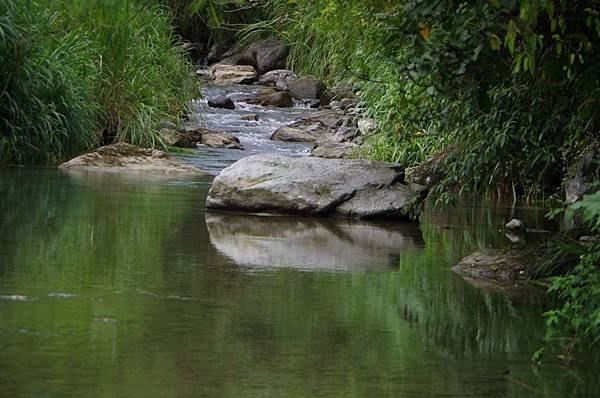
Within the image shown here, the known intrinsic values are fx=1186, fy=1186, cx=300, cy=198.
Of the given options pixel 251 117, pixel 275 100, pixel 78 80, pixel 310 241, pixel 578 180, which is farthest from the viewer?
pixel 275 100

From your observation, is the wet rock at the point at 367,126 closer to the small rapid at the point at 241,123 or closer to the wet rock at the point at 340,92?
the small rapid at the point at 241,123

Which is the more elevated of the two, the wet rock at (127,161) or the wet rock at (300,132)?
the wet rock at (300,132)

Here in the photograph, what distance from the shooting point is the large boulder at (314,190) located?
11.1 m

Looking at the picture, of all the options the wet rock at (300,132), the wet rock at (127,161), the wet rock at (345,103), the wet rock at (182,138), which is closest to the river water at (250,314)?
the wet rock at (127,161)

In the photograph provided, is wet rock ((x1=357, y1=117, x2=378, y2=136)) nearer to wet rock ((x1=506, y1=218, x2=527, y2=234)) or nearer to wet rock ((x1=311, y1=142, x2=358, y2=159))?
wet rock ((x1=311, y1=142, x2=358, y2=159))

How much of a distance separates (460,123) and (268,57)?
91.0 ft

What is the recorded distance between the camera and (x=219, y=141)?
72.7ft

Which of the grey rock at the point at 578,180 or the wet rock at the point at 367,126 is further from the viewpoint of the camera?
the wet rock at the point at 367,126

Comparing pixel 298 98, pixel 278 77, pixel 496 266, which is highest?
pixel 278 77

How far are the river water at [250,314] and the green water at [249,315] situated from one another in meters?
0.01

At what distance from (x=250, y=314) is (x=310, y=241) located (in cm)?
346

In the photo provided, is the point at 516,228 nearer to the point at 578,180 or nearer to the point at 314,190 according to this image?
the point at 578,180

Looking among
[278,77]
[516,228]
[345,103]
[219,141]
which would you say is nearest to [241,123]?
[219,141]

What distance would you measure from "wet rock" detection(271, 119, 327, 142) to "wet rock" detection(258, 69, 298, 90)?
705cm
